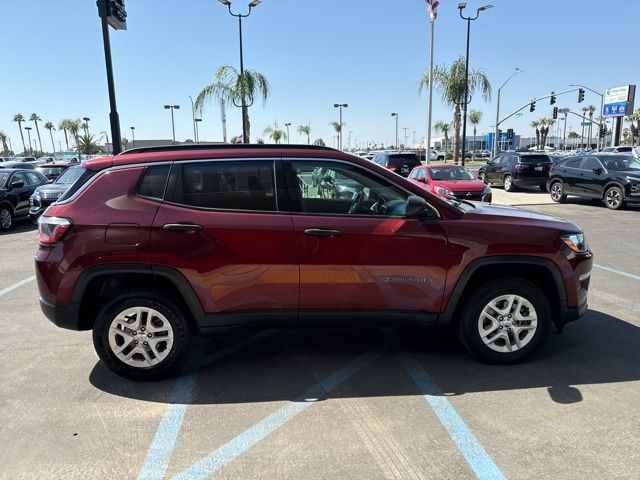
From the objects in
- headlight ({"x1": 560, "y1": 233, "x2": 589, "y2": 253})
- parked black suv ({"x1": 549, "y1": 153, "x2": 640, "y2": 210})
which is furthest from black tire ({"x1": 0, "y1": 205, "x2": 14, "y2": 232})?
parked black suv ({"x1": 549, "y1": 153, "x2": 640, "y2": 210})

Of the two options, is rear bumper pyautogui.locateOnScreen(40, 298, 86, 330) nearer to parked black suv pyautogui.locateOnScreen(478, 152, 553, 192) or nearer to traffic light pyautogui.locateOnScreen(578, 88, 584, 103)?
parked black suv pyautogui.locateOnScreen(478, 152, 553, 192)

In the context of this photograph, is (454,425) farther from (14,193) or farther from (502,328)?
(14,193)

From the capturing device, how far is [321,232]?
361cm

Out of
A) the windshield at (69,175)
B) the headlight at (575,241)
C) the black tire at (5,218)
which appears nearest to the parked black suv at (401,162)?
the windshield at (69,175)

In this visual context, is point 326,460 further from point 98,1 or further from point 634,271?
point 98,1

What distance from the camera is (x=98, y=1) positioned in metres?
9.97

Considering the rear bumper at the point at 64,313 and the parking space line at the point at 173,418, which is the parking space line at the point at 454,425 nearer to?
the parking space line at the point at 173,418

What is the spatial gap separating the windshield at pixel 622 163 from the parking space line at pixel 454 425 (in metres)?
13.7

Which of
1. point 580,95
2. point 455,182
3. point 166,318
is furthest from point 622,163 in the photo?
point 580,95

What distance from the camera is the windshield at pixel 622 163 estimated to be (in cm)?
1449

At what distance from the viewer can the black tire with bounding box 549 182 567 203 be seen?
16.5m

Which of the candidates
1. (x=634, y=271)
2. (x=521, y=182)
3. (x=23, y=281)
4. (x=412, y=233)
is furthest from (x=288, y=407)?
(x=521, y=182)

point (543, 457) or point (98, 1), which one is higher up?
point (98, 1)

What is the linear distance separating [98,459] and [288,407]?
4.01 ft
